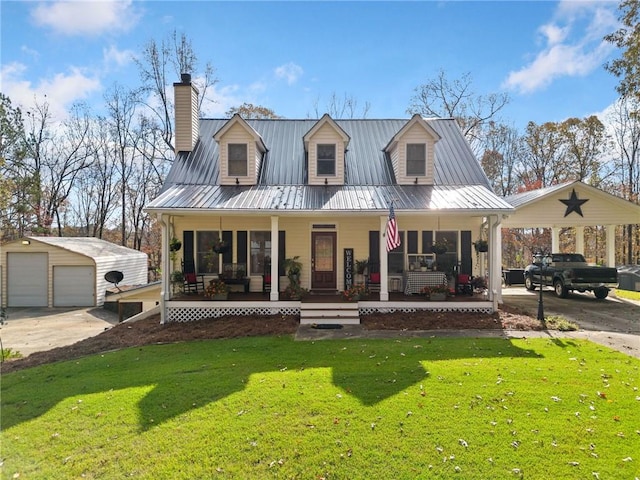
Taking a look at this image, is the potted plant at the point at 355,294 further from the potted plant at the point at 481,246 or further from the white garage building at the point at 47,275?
the white garage building at the point at 47,275

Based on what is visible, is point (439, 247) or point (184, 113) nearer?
point (439, 247)

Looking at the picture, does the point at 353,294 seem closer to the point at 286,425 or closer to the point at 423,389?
the point at 423,389

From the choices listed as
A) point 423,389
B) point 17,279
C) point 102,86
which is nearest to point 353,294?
point 423,389

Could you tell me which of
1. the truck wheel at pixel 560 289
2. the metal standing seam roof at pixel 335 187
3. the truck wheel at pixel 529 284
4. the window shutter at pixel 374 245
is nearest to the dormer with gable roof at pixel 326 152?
the metal standing seam roof at pixel 335 187

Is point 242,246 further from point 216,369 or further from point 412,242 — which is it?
point 216,369

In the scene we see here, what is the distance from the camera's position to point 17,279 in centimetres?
1753

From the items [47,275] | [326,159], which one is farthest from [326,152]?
[47,275]

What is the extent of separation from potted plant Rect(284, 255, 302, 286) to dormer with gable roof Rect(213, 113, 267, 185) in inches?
127

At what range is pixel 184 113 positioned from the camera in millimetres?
13805

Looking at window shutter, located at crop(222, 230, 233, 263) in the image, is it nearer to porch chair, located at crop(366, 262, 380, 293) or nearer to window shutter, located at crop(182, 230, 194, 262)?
window shutter, located at crop(182, 230, 194, 262)

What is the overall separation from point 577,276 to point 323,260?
411 inches

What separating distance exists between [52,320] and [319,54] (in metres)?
15.9

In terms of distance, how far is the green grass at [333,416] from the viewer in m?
3.71

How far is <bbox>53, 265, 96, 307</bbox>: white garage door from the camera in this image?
17.6 metres
